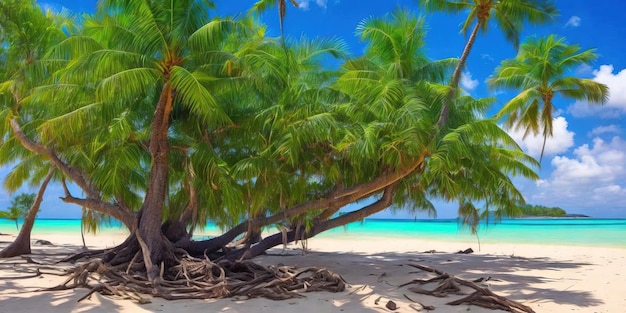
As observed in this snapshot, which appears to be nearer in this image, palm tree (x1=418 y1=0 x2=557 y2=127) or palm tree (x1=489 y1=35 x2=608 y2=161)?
palm tree (x1=418 y1=0 x2=557 y2=127)

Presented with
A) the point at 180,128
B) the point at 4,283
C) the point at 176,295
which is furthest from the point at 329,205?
the point at 4,283

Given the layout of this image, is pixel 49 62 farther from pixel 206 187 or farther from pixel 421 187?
A: pixel 421 187

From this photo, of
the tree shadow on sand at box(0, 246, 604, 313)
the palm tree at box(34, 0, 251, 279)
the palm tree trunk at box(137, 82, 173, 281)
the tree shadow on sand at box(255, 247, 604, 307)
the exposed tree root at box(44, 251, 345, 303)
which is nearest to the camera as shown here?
the tree shadow on sand at box(0, 246, 604, 313)

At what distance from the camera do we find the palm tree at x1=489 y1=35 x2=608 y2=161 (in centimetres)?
1511

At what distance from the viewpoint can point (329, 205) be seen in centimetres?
1130

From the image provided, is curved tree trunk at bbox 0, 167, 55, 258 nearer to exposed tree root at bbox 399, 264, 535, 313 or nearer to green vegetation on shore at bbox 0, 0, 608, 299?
green vegetation on shore at bbox 0, 0, 608, 299

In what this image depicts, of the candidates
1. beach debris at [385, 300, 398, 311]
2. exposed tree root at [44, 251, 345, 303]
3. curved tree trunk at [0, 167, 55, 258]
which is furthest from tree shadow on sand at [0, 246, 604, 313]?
curved tree trunk at [0, 167, 55, 258]

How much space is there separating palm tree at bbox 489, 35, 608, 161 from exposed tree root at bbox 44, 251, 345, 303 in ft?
33.6

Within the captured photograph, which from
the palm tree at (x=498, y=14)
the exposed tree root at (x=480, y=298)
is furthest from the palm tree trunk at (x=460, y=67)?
the exposed tree root at (x=480, y=298)

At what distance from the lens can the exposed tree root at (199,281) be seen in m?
7.54

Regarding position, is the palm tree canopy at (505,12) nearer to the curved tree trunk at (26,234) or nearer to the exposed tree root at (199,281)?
the exposed tree root at (199,281)

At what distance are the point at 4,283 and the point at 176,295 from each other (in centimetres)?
330

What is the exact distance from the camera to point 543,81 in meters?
15.0

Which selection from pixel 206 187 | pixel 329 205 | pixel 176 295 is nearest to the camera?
pixel 176 295
